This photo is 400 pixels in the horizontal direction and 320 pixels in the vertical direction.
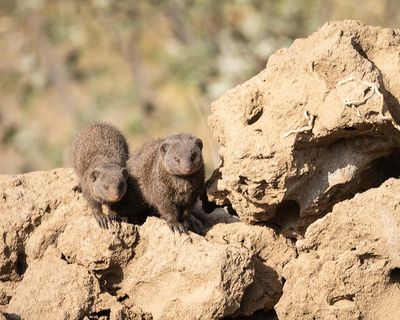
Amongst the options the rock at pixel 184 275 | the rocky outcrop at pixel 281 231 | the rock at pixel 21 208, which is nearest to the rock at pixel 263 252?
the rocky outcrop at pixel 281 231

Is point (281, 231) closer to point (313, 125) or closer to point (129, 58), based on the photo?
point (313, 125)

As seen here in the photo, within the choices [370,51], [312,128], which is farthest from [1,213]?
[370,51]

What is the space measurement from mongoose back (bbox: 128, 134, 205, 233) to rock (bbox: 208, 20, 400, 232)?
387 mm

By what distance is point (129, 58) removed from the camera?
18234mm

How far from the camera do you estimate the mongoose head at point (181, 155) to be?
5.61 m

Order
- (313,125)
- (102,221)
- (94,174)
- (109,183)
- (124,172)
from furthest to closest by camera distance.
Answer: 1. (94,174)
2. (124,172)
3. (109,183)
4. (102,221)
5. (313,125)

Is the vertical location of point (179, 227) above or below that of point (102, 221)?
below

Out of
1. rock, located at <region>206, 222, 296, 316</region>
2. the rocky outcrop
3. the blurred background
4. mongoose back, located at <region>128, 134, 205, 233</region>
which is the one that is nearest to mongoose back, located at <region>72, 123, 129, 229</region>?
mongoose back, located at <region>128, 134, 205, 233</region>

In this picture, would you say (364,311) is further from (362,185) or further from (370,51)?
(370,51)

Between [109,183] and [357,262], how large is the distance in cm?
185

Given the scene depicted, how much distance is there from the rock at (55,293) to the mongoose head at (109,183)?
664 millimetres

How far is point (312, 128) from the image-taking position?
4.87 metres

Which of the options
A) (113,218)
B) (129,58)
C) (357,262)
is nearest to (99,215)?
(113,218)

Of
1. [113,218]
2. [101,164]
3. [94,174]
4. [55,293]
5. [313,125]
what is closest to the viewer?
[313,125]
